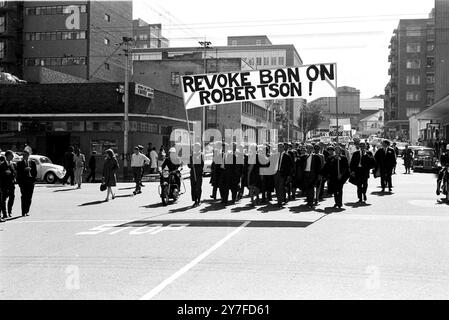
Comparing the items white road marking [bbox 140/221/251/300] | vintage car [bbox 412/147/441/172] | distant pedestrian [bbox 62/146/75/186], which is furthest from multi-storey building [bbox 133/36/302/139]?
white road marking [bbox 140/221/251/300]

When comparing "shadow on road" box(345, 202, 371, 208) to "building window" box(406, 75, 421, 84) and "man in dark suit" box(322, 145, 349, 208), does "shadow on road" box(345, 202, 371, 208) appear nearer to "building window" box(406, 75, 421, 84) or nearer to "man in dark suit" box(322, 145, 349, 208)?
"man in dark suit" box(322, 145, 349, 208)

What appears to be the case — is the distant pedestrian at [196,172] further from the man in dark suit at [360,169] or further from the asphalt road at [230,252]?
the man in dark suit at [360,169]

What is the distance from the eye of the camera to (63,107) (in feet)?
116

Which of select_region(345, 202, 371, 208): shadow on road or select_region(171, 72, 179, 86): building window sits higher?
select_region(171, 72, 179, 86): building window

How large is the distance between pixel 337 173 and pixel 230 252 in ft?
23.6

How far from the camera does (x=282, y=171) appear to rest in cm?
1625

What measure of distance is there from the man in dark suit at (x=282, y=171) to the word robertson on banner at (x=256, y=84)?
1684mm

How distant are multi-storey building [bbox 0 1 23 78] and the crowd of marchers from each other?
54.2 meters

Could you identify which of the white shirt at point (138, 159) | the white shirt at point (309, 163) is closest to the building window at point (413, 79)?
the white shirt at point (138, 159)

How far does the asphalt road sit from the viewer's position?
22.5 feet

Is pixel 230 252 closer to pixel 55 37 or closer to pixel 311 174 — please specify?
pixel 311 174

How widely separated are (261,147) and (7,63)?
55.4 meters

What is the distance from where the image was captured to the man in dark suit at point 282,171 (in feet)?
53.4
